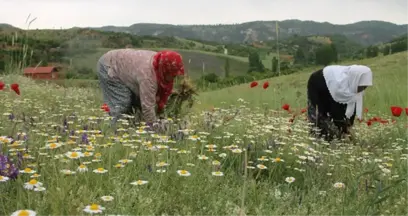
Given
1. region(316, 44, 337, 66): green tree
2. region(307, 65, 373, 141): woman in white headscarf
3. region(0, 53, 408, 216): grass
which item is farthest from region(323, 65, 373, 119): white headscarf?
region(316, 44, 337, 66): green tree

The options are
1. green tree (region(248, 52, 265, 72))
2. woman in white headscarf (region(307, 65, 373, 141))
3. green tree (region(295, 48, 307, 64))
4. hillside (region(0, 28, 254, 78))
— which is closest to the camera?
woman in white headscarf (region(307, 65, 373, 141))

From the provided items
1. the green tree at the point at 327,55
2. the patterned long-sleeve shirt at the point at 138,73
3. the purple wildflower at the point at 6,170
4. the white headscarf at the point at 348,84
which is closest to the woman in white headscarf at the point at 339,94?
the white headscarf at the point at 348,84

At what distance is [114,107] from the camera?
6.43 metres

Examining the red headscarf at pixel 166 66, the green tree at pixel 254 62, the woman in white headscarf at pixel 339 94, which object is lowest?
the green tree at pixel 254 62

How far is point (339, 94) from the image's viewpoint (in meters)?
6.80

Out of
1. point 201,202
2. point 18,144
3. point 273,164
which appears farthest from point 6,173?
point 273,164

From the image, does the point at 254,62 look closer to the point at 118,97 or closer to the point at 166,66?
the point at 118,97

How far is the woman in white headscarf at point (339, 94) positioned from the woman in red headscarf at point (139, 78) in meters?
2.07

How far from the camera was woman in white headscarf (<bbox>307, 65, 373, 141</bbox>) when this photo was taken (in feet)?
21.7

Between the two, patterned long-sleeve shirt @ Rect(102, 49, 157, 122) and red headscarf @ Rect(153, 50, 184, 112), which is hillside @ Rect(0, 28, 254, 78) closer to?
patterned long-sleeve shirt @ Rect(102, 49, 157, 122)

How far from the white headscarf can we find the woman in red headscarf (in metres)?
2.30

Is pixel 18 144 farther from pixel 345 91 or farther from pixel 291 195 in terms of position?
pixel 345 91

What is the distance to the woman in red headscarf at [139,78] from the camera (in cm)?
573

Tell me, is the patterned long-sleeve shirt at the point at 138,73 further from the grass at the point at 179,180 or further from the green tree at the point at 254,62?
the green tree at the point at 254,62
